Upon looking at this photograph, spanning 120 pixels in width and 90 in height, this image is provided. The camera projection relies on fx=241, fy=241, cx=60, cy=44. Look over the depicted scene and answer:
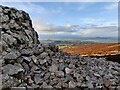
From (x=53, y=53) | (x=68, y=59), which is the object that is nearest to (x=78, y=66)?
(x=68, y=59)

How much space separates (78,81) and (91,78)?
107cm

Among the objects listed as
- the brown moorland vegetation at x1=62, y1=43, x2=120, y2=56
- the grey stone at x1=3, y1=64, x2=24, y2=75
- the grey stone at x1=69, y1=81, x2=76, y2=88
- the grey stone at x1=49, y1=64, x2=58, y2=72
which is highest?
the grey stone at x1=3, y1=64, x2=24, y2=75

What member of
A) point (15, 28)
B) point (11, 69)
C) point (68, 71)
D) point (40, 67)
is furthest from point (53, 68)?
point (15, 28)

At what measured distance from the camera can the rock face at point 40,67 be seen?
533 inches

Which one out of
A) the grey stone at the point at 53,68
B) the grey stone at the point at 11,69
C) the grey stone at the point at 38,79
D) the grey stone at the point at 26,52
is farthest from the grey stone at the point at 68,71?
the grey stone at the point at 11,69

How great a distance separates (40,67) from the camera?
15.1 meters

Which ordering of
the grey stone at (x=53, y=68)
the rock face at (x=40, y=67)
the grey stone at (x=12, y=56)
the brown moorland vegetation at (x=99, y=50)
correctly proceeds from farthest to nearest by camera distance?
1. the brown moorland vegetation at (x=99, y=50)
2. the grey stone at (x=53, y=68)
3. the grey stone at (x=12, y=56)
4. the rock face at (x=40, y=67)

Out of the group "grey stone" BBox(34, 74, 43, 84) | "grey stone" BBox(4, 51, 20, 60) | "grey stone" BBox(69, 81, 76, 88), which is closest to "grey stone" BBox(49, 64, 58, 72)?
"grey stone" BBox(34, 74, 43, 84)

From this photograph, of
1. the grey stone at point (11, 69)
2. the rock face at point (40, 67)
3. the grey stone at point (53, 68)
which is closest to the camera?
the grey stone at point (11, 69)

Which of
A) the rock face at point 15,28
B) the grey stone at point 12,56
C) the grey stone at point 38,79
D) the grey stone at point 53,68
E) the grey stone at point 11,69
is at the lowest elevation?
the grey stone at point 38,79

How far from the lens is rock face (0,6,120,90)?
13.5 metres

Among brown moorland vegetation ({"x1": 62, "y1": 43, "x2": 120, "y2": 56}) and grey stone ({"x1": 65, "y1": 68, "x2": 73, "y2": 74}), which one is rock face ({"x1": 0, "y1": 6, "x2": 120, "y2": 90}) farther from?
brown moorland vegetation ({"x1": 62, "y1": 43, "x2": 120, "y2": 56})

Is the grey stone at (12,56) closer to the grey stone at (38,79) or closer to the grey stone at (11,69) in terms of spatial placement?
the grey stone at (11,69)

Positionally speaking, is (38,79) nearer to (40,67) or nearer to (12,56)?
(40,67)
